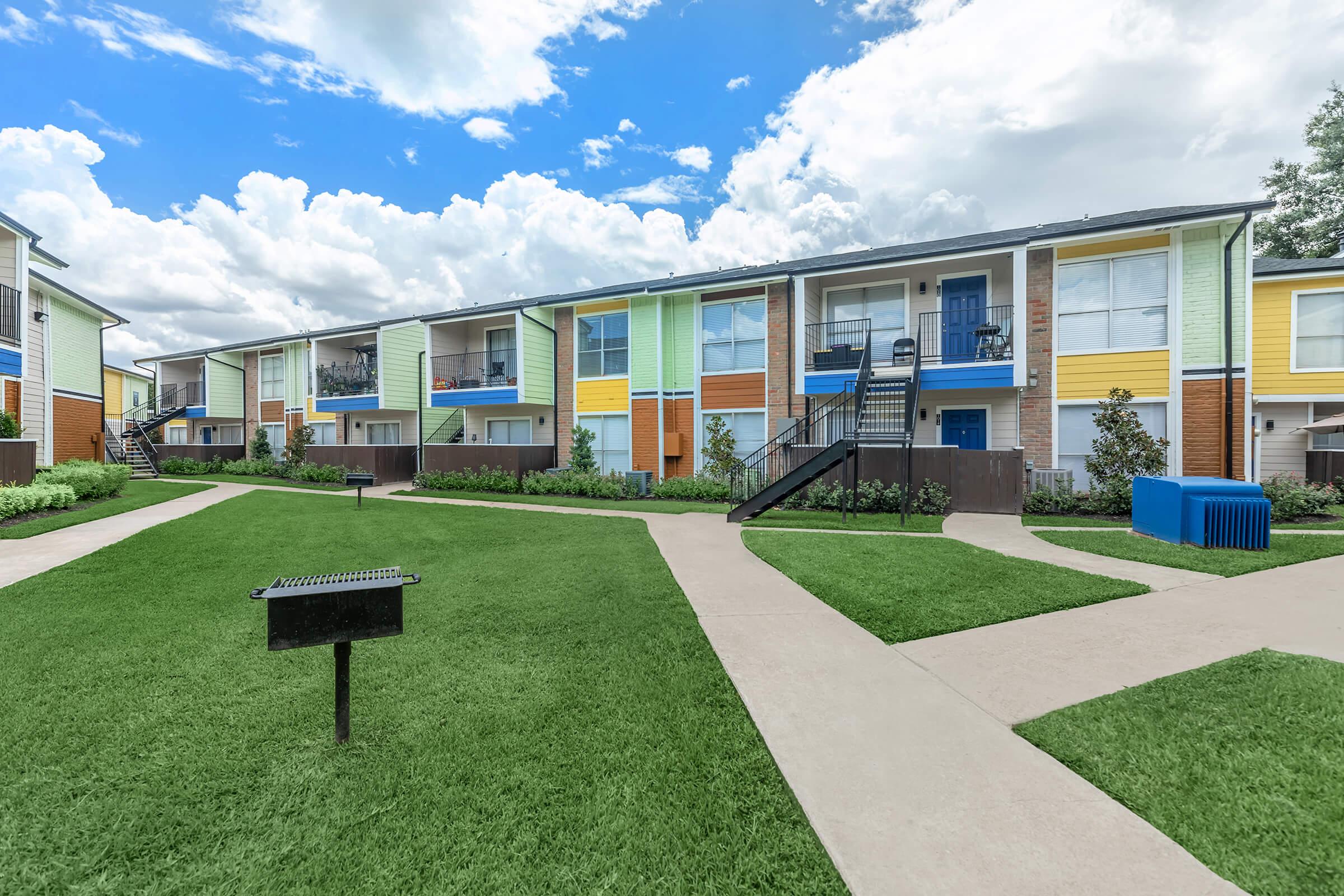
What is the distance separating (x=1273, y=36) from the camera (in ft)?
36.4

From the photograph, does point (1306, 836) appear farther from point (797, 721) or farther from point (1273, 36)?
point (1273, 36)

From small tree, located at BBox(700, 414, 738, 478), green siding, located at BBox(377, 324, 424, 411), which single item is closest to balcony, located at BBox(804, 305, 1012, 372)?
small tree, located at BBox(700, 414, 738, 478)

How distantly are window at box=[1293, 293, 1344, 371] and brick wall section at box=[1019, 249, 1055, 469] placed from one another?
6334 mm

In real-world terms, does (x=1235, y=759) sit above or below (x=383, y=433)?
below

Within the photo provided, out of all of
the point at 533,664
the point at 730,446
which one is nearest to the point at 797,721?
the point at 533,664

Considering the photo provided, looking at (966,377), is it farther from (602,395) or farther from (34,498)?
(34,498)

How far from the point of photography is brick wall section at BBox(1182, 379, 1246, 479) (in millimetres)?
11789

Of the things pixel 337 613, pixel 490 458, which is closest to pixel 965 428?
pixel 490 458

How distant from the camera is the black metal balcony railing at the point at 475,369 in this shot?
19844 mm

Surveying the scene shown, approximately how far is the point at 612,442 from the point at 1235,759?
1630cm

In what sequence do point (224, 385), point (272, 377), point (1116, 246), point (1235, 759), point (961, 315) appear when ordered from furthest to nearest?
point (224, 385) → point (272, 377) → point (961, 315) → point (1116, 246) → point (1235, 759)

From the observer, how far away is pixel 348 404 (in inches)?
885

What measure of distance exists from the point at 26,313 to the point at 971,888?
67.8ft

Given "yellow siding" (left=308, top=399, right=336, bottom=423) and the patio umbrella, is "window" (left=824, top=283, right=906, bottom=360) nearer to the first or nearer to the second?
the patio umbrella
